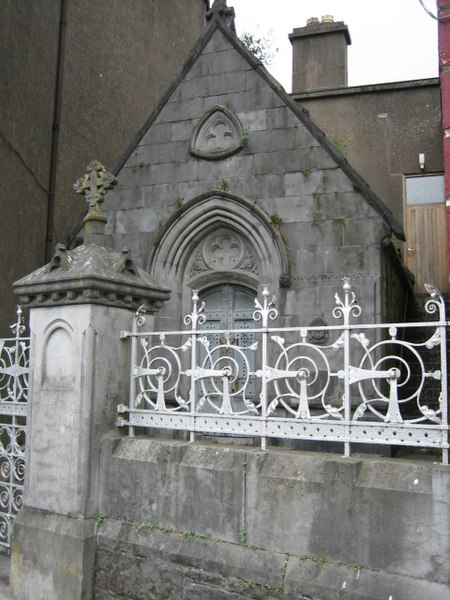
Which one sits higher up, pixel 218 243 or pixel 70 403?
pixel 218 243

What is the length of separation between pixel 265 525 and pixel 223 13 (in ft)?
26.0

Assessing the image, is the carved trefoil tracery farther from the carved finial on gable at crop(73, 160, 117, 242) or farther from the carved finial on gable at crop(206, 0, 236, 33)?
the carved finial on gable at crop(73, 160, 117, 242)

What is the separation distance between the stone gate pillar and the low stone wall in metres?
0.17

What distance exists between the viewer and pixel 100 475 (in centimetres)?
485

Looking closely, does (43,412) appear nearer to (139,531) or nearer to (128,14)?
(139,531)

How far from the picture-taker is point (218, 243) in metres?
9.75

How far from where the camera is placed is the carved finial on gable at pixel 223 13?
9586 millimetres

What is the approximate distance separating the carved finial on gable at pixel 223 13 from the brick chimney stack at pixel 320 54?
7024mm

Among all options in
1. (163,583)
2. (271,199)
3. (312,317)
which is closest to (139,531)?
(163,583)

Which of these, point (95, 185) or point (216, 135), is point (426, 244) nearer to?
point (216, 135)

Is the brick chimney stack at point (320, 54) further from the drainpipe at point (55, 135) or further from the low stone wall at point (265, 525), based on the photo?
the low stone wall at point (265, 525)

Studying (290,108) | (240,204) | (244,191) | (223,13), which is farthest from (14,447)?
(223,13)

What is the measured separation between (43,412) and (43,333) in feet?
2.02

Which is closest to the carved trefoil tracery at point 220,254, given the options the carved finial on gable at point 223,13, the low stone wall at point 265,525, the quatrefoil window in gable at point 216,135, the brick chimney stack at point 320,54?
the quatrefoil window in gable at point 216,135
